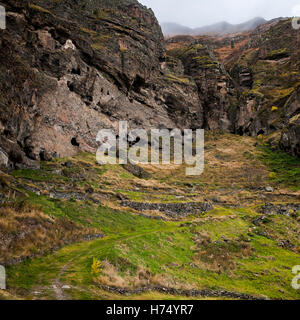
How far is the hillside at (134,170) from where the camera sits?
14.4 m

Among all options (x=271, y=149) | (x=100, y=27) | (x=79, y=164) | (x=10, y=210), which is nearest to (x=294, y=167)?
(x=271, y=149)

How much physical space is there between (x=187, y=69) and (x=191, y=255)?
102 m

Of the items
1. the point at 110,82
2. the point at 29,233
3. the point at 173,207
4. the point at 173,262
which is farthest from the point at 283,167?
the point at 29,233

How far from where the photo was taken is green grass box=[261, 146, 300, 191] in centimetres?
5136

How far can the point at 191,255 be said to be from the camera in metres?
19.4

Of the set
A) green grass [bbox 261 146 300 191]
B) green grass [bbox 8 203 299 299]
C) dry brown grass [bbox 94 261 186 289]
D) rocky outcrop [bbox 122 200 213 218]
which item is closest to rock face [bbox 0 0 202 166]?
rocky outcrop [bbox 122 200 213 218]

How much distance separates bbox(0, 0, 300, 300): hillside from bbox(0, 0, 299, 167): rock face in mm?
387

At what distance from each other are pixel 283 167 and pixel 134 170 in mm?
38269

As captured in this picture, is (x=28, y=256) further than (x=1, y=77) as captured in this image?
No

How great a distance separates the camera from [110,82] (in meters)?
66.2

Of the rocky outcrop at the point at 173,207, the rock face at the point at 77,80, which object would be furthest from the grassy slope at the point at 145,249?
the rock face at the point at 77,80

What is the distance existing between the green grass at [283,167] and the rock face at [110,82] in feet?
10.3
